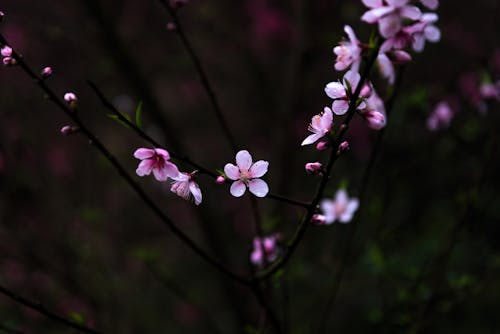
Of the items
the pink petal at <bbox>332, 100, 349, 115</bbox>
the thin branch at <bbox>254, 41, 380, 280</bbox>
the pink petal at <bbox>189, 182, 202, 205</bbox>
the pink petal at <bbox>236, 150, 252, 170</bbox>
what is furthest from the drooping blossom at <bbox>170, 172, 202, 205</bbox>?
the pink petal at <bbox>332, 100, 349, 115</bbox>

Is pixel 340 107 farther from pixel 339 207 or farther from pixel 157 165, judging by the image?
pixel 339 207

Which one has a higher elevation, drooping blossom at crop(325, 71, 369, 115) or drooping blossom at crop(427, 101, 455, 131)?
drooping blossom at crop(427, 101, 455, 131)

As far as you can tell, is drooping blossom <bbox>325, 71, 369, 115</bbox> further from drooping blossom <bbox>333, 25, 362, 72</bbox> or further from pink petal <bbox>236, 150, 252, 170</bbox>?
pink petal <bbox>236, 150, 252, 170</bbox>

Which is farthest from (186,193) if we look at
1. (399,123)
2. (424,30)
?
(399,123)

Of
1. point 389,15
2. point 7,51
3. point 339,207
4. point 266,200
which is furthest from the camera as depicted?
point 266,200

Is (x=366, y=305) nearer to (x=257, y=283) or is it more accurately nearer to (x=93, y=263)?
(x=93, y=263)

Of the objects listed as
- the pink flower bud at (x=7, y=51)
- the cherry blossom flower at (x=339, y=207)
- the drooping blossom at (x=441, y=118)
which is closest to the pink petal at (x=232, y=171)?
the pink flower bud at (x=7, y=51)

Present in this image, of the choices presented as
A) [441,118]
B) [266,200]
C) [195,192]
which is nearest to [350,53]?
[195,192]
